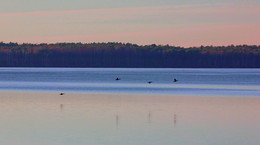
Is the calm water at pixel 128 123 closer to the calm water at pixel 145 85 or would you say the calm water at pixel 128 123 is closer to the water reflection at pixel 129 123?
the water reflection at pixel 129 123

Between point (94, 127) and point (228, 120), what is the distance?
6.97 metres

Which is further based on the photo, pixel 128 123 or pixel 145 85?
pixel 145 85

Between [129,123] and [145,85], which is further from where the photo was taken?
[145,85]

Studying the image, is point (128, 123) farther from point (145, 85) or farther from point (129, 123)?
point (145, 85)

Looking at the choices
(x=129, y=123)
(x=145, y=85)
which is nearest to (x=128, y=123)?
(x=129, y=123)

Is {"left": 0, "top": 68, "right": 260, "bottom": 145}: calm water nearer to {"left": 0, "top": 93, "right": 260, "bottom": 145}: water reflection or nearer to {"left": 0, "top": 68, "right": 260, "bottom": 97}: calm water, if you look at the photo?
{"left": 0, "top": 93, "right": 260, "bottom": 145}: water reflection

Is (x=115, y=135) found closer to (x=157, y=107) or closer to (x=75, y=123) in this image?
(x=75, y=123)

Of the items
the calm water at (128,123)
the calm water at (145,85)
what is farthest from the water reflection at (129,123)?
the calm water at (145,85)

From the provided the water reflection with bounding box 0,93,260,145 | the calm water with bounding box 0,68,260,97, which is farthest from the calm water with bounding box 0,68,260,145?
the calm water with bounding box 0,68,260,97

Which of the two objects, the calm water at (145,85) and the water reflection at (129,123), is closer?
the water reflection at (129,123)

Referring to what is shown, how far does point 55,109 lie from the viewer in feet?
121

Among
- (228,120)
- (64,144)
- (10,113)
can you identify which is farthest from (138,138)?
(10,113)

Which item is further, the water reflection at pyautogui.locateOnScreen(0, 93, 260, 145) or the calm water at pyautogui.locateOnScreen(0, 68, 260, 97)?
the calm water at pyautogui.locateOnScreen(0, 68, 260, 97)

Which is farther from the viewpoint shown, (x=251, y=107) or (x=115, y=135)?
(x=251, y=107)
